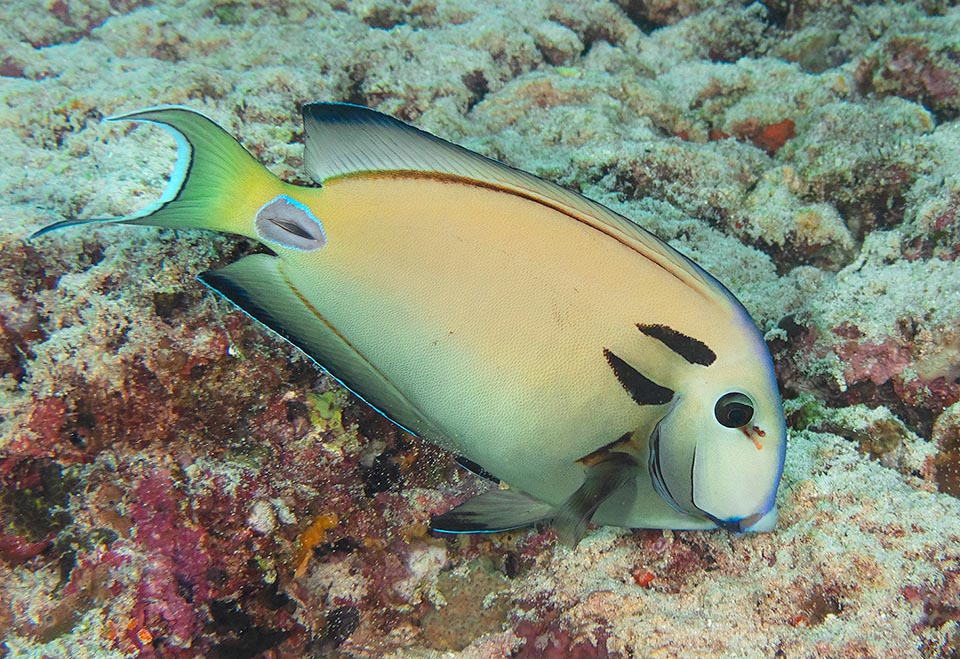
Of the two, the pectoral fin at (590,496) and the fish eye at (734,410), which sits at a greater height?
the fish eye at (734,410)

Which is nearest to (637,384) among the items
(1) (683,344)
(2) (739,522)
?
(1) (683,344)

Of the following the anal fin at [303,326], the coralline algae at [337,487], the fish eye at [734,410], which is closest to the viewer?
the fish eye at [734,410]

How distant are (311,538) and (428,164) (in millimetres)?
1292

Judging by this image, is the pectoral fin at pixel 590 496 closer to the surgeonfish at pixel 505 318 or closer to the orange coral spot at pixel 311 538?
the surgeonfish at pixel 505 318

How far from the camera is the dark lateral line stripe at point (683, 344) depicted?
1.37m

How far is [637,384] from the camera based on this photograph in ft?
4.71

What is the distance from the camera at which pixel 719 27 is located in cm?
485

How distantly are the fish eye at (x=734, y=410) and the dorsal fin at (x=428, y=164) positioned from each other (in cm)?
25

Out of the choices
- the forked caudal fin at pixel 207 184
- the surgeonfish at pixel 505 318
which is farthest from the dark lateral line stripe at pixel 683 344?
the forked caudal fin at pixel 207 184

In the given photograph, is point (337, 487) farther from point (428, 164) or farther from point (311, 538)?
A: point (428, 164)

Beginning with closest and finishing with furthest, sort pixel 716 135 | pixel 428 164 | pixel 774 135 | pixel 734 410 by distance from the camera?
pixel 734 410 < pixel 428 164 < pixel 774 135 < pixel 716 135

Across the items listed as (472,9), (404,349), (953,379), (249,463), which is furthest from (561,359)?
(472,9)

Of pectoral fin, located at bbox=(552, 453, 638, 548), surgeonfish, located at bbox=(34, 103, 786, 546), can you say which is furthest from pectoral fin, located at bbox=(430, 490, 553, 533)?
pectoral fin, located at bbox=(552, 453, 638, 548)

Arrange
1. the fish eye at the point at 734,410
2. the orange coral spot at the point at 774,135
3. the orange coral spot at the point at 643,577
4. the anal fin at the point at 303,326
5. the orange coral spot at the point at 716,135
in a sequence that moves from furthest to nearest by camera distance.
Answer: the orange coral spot at the point at 716,135
the orange coral spot at the point at 774,135
the orange coral spot at the point at 643,577
the anal fin at the point at 303,326
the fish eye at the point at 734,410
